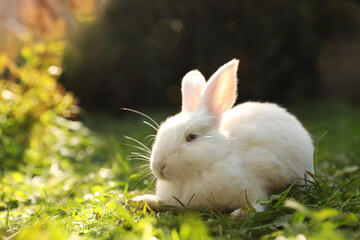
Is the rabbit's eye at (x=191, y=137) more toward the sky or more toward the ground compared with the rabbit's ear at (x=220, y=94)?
more toward the ground

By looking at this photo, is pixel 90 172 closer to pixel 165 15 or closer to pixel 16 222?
pixel 16 222

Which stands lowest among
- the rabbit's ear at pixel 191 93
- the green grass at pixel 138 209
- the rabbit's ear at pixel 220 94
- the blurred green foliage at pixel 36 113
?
the green grass at pixel 138 209

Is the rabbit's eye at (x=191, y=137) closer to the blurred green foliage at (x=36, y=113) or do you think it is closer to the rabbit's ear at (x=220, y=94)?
the rabbit's ear at (x=220, y=94)

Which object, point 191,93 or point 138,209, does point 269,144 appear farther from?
point 138,209

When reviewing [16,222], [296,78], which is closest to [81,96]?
[296,78]

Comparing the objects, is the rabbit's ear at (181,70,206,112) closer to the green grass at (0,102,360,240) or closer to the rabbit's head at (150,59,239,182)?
the rabbit's head at (150,59,239,182)

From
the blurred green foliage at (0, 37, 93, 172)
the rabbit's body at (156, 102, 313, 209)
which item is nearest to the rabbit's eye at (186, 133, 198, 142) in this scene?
the rabbit's body at (156, 102, 313, 209)

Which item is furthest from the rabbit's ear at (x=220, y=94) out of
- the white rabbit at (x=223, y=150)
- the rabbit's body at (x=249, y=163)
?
the rabbit's body at (x=249, y=163)
